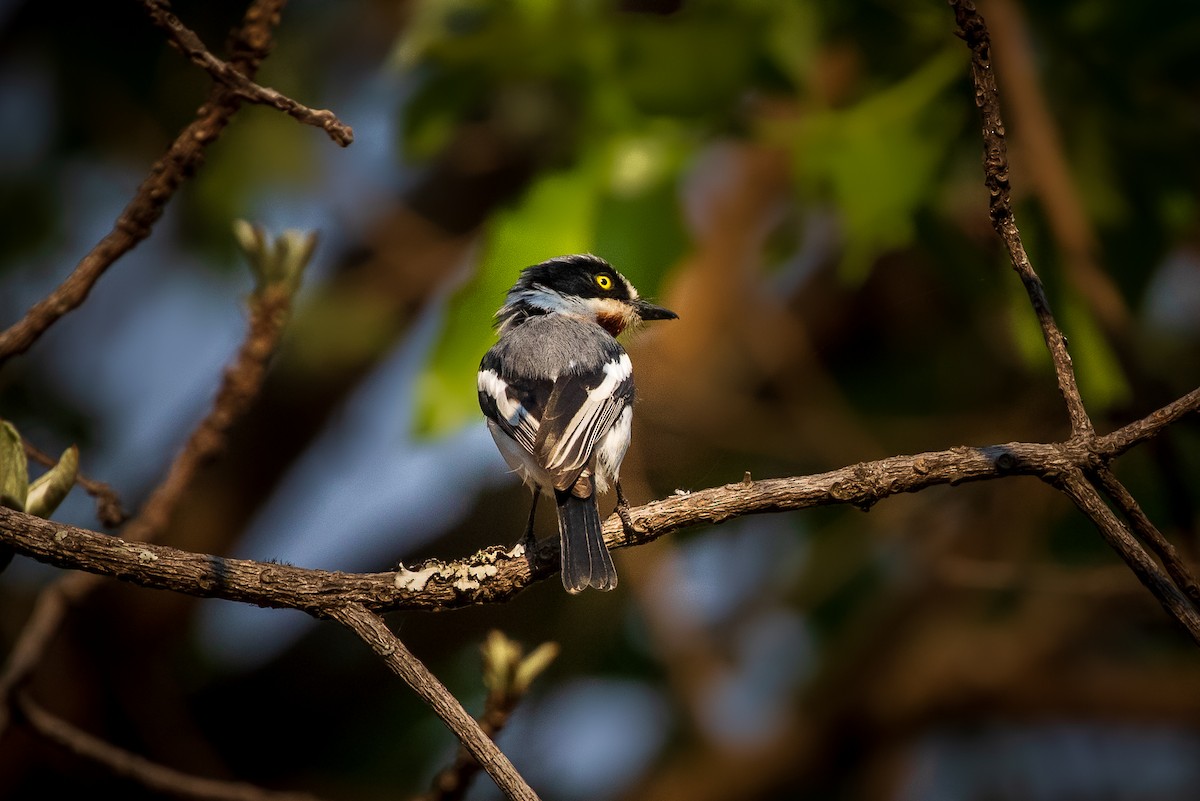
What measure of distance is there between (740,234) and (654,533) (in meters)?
3.01

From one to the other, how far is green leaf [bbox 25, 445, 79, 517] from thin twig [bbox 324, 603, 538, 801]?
1.63 ft

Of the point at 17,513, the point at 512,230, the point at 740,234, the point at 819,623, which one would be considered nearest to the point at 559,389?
the point at 512,230

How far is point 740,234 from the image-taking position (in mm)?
5004

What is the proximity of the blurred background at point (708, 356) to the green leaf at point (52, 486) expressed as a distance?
1482 mm

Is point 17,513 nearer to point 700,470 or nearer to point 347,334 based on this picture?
point 347,334

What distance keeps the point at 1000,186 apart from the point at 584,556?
1105mm

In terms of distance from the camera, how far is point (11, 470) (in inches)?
78.3

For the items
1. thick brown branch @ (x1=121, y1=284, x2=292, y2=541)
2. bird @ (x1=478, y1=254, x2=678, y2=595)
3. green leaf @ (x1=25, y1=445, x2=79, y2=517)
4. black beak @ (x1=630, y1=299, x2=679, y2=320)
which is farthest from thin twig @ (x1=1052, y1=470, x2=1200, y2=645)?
black beak @ (x1=630, y1=299, x2=679, y2=320)

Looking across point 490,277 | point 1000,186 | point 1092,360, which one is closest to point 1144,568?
point 1000,186

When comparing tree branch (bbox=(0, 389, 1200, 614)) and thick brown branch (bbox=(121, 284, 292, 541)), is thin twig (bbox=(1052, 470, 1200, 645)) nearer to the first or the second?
tree branch (bbox=(0, 389, 1200, 614))

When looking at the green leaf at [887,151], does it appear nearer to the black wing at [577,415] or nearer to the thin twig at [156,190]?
the black wing at [577,415]

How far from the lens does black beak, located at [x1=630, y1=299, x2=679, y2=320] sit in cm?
387

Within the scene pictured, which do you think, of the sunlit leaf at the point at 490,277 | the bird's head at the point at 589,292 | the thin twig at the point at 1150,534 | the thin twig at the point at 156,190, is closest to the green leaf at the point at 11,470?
the thin twig at the point at 156,190

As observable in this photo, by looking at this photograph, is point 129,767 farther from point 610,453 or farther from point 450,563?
point 610,453
